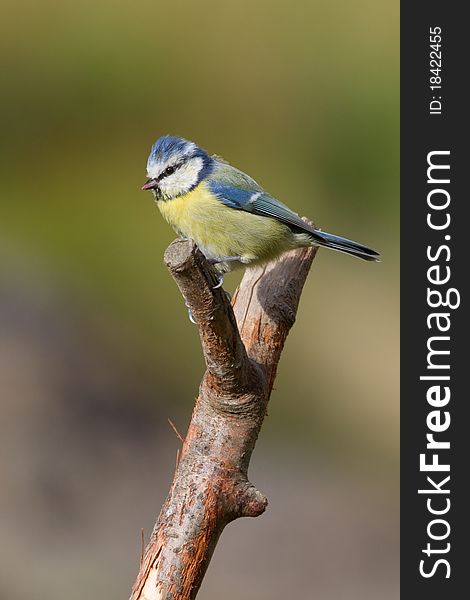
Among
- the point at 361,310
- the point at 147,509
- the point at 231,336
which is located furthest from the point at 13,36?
the point at 231,336

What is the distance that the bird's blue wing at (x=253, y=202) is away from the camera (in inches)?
103

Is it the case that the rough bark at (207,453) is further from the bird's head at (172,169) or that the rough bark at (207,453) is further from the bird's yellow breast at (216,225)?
the bird's head at (172,169)

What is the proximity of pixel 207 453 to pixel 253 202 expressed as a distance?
69cm

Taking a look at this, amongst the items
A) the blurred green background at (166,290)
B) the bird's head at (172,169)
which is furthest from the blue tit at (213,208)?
the blurred green background at (166,290)

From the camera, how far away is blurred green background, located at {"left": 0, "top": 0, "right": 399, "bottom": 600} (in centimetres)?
444

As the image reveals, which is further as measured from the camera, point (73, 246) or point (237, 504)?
point (73, 246)

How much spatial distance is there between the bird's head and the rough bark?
0.44 metres

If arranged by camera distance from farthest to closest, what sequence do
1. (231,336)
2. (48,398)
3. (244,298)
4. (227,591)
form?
(48,398) < (227,591) < (244,298) < (231,336)

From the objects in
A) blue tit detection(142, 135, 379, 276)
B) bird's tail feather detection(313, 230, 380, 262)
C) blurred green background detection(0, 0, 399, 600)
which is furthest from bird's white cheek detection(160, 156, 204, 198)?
blurred green background detection(0, 0, 399, 600)

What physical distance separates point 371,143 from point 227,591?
309 cm

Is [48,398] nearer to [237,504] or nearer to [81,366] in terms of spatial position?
[81,366]

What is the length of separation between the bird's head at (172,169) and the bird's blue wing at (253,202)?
62mm

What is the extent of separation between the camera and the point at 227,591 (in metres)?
4.16

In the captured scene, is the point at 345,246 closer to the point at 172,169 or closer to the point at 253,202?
the point at 253,202
